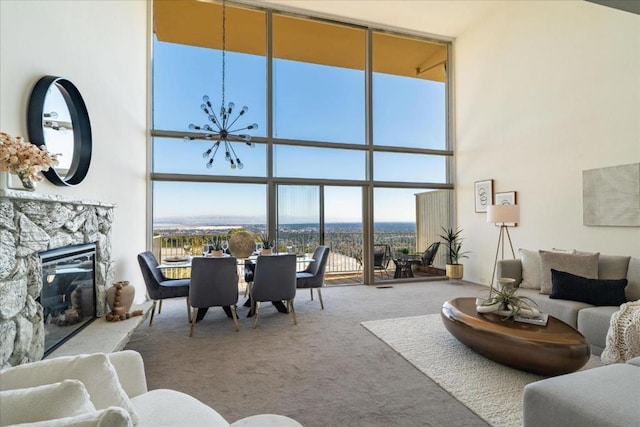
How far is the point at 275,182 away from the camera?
5.84 metres

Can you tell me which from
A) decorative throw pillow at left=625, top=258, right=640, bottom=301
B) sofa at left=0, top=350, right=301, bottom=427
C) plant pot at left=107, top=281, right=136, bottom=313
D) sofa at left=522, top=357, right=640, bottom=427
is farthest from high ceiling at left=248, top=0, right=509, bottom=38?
sofa at left=0, top=350, right=301, bottom=427

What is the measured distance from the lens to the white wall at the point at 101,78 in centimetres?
206

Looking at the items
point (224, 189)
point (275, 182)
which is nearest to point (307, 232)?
point (275, 182)

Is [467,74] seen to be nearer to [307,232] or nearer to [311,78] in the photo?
[311,78]

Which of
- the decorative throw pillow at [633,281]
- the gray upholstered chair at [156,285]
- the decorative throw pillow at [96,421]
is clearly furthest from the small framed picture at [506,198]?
the decorative throw pillow at [96,421]

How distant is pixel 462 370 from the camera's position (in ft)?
8.62

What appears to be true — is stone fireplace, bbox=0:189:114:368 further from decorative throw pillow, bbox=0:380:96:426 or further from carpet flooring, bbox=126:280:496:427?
decorative throw pillow, bbox=0:380:96:426

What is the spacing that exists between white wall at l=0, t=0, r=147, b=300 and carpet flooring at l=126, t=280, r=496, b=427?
143 cm

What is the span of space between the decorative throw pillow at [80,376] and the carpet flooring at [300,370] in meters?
1.08

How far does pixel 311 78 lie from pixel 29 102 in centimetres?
479

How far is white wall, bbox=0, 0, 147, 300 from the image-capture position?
6.77 feet

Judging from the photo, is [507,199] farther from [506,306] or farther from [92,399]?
[92,399]

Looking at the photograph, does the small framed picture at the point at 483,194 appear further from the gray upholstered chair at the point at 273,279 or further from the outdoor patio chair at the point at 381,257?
the gray upholstered chair at the point at 273,279

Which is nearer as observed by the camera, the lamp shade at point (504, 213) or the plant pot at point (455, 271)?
the lamp shade at point (504, 213)
